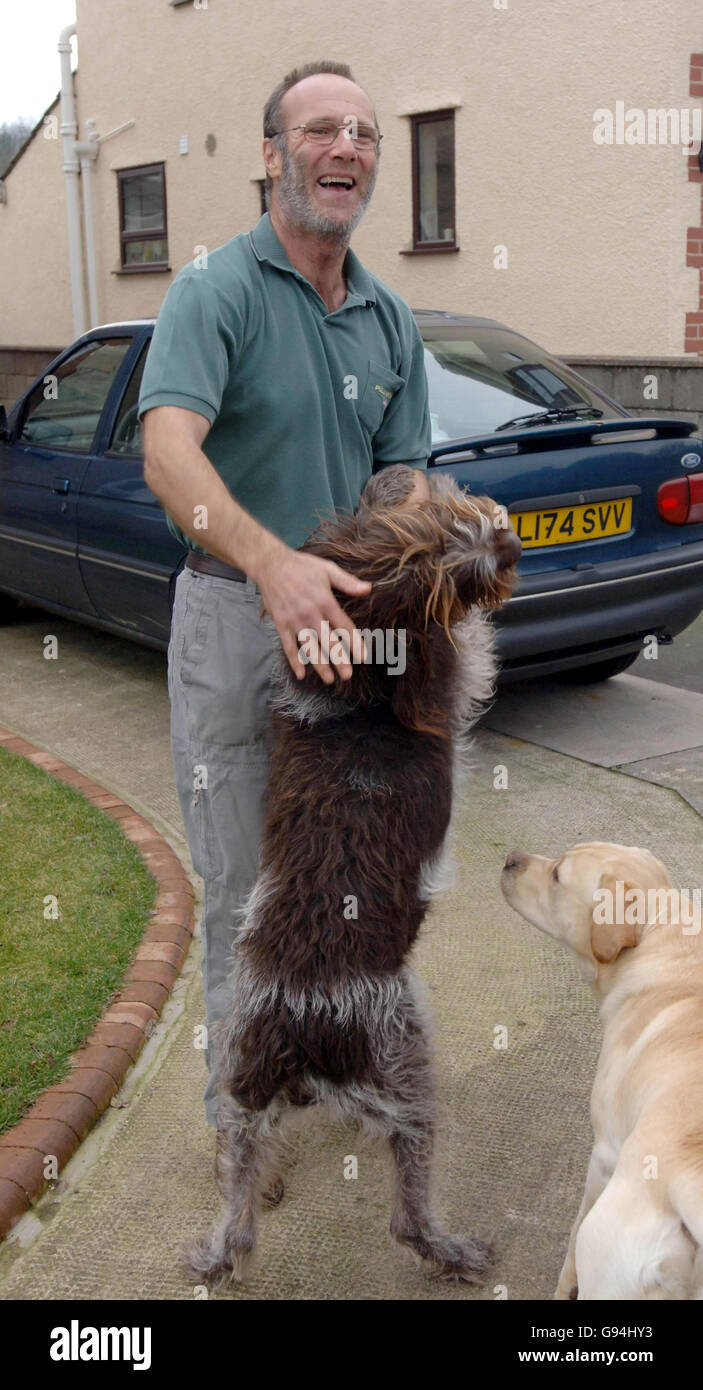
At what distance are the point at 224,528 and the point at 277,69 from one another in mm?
13561

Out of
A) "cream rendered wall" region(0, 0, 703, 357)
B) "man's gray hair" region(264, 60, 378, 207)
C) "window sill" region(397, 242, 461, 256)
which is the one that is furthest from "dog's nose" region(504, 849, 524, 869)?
"window sill" region(397, 242, 461, 256)

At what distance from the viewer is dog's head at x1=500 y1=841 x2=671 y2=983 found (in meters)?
2.58

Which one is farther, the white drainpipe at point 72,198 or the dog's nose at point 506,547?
the white drainpipe at point 72,198

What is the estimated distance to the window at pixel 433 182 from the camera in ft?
39.7

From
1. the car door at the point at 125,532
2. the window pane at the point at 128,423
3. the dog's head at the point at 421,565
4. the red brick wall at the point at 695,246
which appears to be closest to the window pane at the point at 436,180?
the red brick wall at the point at 695,246

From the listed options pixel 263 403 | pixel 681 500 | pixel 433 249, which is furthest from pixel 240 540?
pixel 433 249

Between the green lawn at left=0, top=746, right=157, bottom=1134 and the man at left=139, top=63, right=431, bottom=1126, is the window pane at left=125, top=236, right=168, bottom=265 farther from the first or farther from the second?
the man at left=139, top=63, right=431, bottom=1126

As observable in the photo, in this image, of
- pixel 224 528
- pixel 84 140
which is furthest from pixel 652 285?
pixel 84 140

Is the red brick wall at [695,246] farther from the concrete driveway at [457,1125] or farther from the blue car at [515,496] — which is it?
the concrete driveway at [457,1125]

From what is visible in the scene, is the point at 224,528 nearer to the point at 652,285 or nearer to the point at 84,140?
the point at 652,285

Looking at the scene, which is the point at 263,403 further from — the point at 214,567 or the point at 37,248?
the point at 37,248

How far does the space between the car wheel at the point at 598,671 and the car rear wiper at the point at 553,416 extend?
131 centimetres

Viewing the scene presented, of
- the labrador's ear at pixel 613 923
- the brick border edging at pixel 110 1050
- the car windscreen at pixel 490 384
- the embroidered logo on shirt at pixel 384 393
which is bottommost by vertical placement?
the brick border edging at pixel 110 1050
